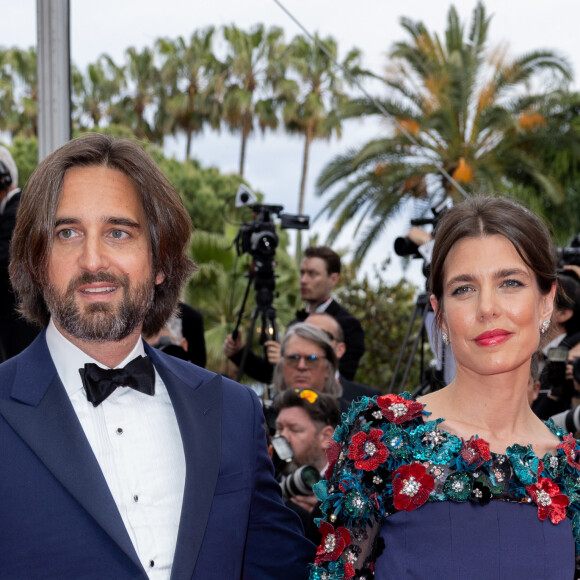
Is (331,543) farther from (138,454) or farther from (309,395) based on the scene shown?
(309,395)

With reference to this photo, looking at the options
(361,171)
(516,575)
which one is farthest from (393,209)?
(516,575)

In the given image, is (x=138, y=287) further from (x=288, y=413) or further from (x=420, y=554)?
(x=288, y=413)

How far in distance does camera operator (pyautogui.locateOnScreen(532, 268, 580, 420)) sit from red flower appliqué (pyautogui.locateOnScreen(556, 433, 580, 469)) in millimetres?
1917

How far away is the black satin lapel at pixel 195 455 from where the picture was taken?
1.87 m

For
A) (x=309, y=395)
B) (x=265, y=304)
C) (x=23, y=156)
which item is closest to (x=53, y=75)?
(x=309, y=395)

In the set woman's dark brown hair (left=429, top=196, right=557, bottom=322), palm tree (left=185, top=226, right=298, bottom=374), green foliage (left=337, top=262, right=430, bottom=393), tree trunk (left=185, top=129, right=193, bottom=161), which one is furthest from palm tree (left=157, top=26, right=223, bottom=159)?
woman's dark brown hair (left=429, top=196, right=557, bottom=322)

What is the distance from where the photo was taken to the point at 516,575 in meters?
2.08

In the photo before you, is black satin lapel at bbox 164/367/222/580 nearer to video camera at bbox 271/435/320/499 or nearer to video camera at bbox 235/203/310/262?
video camera at bbox 271/435/320/499

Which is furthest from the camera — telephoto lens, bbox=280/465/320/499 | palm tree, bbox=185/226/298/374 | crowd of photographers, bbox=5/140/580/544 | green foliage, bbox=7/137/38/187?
green foliage, bbox=7/137/38/187

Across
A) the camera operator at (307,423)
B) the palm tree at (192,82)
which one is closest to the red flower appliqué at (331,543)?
the camera operator at (307,423)

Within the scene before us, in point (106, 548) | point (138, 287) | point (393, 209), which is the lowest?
point (393, 209)

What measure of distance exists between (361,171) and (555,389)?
11.1 m

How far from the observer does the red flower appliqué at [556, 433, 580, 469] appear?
2.29 meters

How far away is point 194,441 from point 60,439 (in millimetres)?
306
